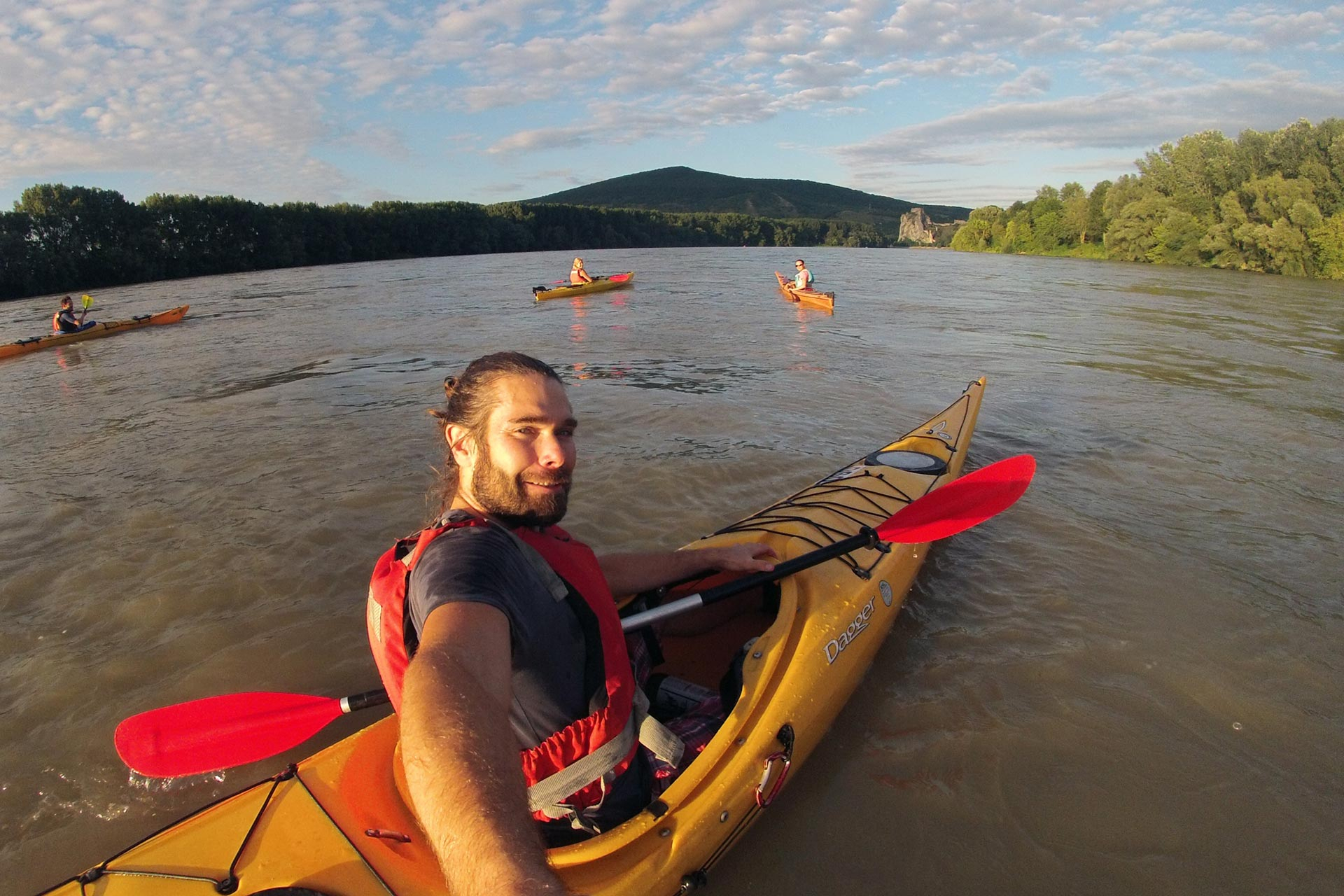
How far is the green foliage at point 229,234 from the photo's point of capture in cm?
3853

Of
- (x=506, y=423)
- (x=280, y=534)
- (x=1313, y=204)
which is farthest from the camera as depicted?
(x=1313, y=204)

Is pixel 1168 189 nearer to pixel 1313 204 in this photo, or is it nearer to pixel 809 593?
pixel 1313 204

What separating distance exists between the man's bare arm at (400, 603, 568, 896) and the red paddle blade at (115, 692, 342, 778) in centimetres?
137

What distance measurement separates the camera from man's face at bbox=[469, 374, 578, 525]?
1851 mm

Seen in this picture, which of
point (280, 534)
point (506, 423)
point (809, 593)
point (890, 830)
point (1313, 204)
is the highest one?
point (1313, 204)

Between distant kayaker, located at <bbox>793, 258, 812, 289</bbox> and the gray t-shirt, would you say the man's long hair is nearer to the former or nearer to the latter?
the gray t-shirt

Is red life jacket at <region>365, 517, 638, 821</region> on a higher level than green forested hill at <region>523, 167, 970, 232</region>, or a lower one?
lower

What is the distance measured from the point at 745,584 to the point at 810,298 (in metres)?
15.8

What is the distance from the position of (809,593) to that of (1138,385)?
8.58 meters

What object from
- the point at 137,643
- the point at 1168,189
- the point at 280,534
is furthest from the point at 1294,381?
the point at 1168,189

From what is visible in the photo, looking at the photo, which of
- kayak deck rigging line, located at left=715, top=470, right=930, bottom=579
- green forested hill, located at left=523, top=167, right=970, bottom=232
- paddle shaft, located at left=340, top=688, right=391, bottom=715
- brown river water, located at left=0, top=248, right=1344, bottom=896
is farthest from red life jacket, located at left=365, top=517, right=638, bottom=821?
green forested hill, located at left=523, top=167, right=970, bottom=232

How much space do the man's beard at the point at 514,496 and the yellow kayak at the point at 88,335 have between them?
1727 cm

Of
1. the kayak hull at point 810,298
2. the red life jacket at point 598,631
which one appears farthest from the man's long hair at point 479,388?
the kayak hull at point 810,298

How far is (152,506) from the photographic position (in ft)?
18.7
